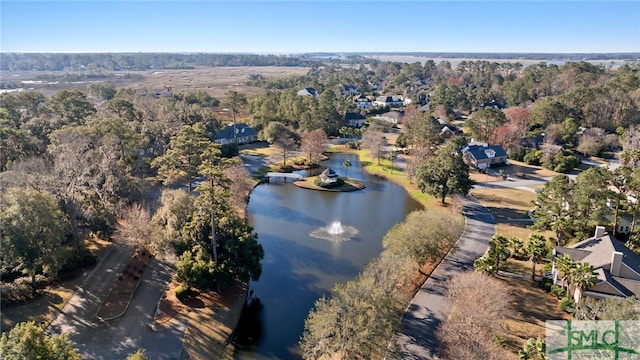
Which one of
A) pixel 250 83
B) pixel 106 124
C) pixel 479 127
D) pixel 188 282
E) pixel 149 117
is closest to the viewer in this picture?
pixel 188 282

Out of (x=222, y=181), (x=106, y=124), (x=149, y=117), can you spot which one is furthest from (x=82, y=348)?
(x=149, y=117)

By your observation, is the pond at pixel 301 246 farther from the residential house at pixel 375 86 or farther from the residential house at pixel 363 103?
the residential house at pixel 375 86

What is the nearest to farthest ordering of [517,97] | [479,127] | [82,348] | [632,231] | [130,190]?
[82,348]
[632,231]
[130,190]
[479,127]
[517,97]

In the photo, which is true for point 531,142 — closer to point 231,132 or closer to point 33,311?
point 231,132

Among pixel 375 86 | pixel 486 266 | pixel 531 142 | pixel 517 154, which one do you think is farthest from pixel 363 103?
pixel 486 266

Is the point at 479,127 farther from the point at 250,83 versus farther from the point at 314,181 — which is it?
the point at 250,83

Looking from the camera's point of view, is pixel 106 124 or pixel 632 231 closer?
pixel 632 231

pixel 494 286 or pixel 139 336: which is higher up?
pixel 494 286

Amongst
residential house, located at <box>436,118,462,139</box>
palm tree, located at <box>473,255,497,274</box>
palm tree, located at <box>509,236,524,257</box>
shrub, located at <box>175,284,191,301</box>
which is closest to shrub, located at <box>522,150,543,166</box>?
residential house, located at <box>436,118,462,139</box>
